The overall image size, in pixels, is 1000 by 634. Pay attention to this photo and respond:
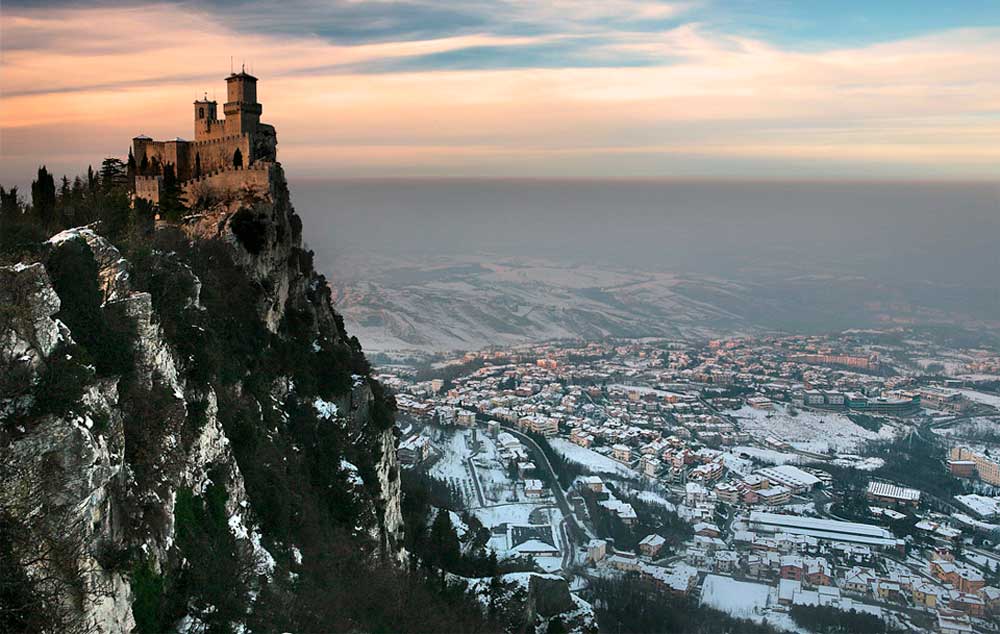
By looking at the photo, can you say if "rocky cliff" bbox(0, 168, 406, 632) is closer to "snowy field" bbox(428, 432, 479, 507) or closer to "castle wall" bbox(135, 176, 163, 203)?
"castle wall" bbox(135, 176, 163, 203)

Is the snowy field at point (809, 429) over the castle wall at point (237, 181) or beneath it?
beneath

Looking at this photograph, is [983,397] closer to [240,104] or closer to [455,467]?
[455,467]

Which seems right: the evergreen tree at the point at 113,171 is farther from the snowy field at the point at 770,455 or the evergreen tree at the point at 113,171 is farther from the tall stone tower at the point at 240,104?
the snowy field at the point at 770,455

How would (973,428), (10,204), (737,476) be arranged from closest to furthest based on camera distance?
(10,204) < (737,476) < (973,428)

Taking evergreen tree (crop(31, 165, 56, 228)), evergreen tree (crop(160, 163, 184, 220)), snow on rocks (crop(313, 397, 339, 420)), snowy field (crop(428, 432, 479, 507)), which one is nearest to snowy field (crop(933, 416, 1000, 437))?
snowy field (crop(428, 432, 479, 507))

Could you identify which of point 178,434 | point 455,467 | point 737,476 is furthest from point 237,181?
point 737,476

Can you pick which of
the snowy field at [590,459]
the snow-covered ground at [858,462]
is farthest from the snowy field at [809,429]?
the snowy field at [590,459]
